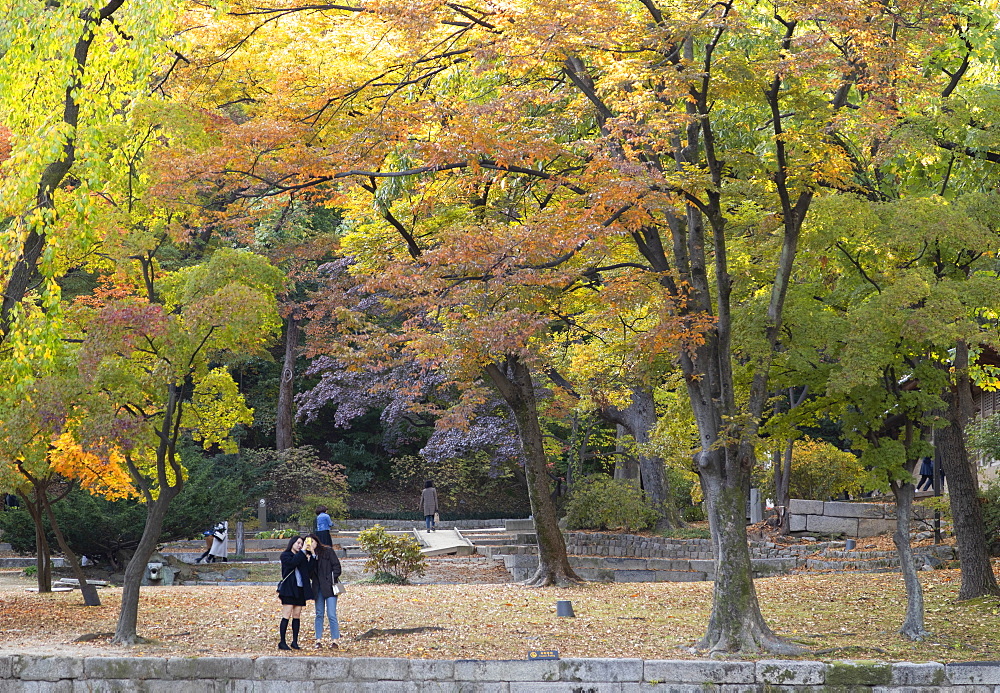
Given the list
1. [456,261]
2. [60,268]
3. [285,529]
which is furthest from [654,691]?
[285,529]

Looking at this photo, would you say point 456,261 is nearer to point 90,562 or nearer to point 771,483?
point 90,562

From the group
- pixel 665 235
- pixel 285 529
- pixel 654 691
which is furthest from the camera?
pixel 285 529

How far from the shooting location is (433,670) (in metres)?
9.43

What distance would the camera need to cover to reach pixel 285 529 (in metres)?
29.0

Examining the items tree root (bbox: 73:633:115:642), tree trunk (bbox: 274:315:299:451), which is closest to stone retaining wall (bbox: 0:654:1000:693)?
tree root (bbox: 73:633:115:642)

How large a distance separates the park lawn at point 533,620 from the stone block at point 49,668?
0.37 m

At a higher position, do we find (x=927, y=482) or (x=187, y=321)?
(x=187, y=321)

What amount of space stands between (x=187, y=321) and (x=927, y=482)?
23.8m

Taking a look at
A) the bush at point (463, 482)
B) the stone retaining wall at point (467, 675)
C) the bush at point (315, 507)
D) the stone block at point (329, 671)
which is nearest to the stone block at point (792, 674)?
the stone retaining wall at point (467, 675)

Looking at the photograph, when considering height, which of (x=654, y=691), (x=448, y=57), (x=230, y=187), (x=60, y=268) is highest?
(x=448, y=57)

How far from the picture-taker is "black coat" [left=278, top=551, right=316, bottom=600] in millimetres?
10328

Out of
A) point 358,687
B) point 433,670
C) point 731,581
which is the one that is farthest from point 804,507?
point 358,687

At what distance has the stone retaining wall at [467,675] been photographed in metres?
9.14

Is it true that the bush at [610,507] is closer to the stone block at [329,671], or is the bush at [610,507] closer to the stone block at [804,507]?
the stone block at [804,507]
